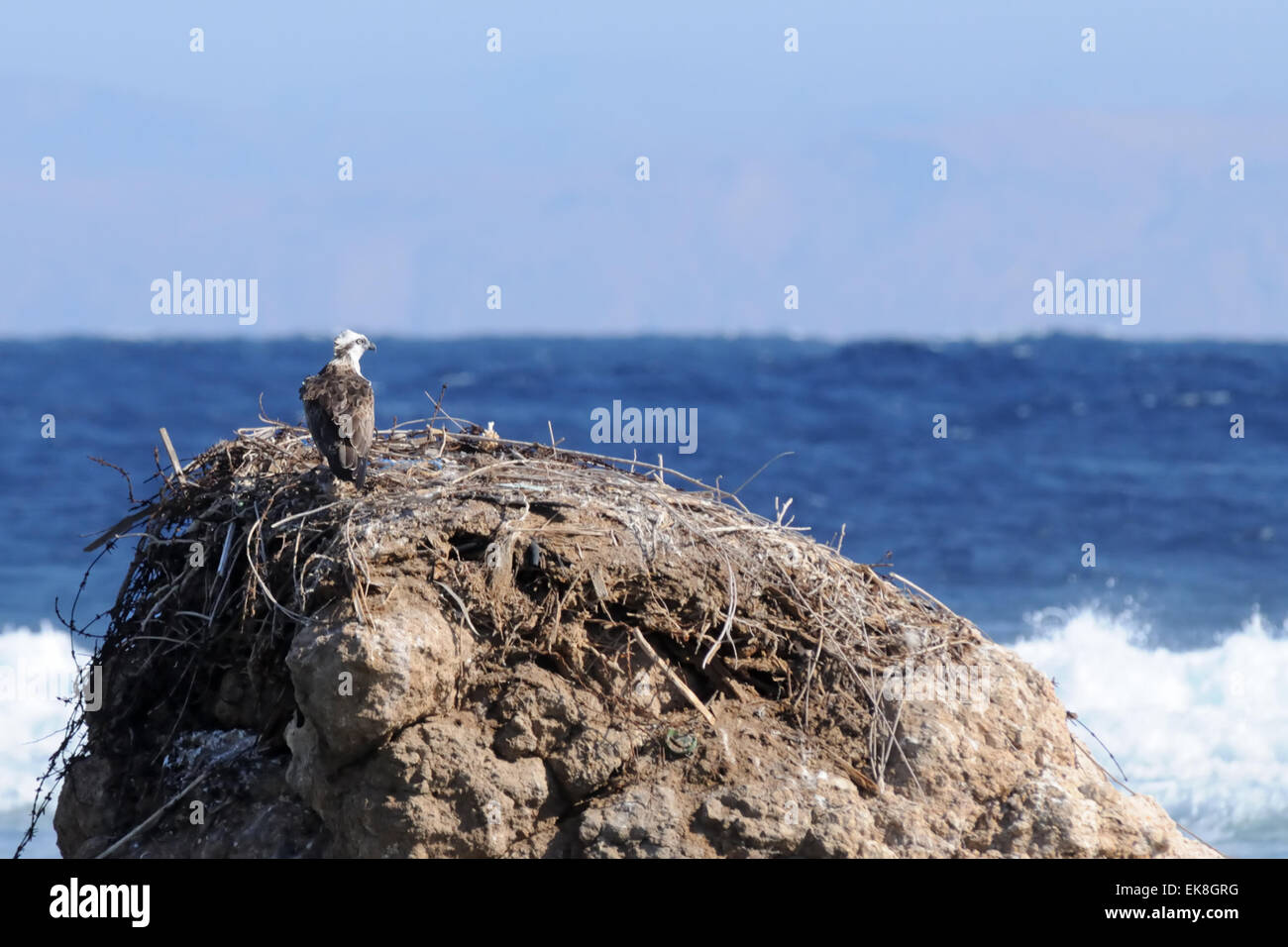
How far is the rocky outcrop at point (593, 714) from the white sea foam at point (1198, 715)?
5.02m

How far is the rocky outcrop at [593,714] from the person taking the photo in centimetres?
522

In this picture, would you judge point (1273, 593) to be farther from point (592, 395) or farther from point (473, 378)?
point (473, 378)

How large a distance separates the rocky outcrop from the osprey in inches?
6.4

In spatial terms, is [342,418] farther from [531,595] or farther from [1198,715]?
[1198,715]

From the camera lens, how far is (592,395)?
125 ft

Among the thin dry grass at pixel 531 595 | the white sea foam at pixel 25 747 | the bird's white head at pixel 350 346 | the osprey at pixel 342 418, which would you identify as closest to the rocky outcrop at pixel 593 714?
the thin dry grass at pixel 531 595

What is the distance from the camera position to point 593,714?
5418 mm

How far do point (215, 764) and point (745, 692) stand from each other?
2235 mm

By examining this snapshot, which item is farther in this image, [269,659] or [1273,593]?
[1273,593]

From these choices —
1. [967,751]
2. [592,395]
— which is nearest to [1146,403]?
[592,395]

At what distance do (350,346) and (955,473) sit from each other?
24.6m

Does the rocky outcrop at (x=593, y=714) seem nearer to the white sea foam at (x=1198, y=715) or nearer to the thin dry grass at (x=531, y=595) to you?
the thin dry grass at (x=531, y=595)

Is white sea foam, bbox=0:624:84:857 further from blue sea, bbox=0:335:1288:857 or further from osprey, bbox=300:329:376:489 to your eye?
osprey, bbox=300:329:376:489

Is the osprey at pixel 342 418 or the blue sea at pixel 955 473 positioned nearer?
the osprey at pixel 342 418
